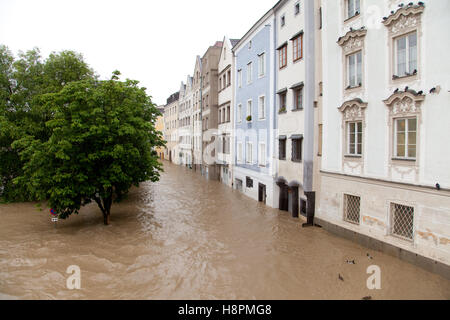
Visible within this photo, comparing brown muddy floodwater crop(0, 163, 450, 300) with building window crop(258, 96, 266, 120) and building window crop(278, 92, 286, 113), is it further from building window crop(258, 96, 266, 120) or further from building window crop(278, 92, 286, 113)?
building window crop(258, 96, 266, 120)

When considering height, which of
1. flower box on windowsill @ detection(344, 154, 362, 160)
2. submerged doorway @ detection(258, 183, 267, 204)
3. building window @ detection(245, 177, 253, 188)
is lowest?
submerged doorway @ detection(258, 183, 267, 204)

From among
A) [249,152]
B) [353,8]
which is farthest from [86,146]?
[353,8]

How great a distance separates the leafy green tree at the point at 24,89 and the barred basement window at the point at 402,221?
2240 cm

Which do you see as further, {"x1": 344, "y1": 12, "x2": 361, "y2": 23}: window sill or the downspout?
the downspout

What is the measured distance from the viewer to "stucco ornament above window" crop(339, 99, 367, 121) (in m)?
12.0

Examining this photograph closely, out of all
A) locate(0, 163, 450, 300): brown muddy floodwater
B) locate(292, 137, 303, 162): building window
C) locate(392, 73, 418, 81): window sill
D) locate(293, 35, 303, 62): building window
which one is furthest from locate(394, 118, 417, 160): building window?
locate(293, 35, 303, 62): building window

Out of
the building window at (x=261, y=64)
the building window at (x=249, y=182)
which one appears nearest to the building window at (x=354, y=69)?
the building window at (x=261, y=64)

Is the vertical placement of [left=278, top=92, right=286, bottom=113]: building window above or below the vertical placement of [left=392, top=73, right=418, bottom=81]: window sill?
above

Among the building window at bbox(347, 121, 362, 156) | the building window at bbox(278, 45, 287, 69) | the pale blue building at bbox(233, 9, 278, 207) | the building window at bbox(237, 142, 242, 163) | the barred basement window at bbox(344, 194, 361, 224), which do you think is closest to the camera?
the building window at bbox(347, 121, 362, 156)

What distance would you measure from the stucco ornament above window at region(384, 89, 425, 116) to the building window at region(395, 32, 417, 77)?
0.69 m

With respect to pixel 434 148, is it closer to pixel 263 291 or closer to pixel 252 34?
pixel 263 291

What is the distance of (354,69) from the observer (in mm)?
12617

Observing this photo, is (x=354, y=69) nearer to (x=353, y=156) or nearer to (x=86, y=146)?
(x=353, y=156)

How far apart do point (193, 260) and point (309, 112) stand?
919cm
